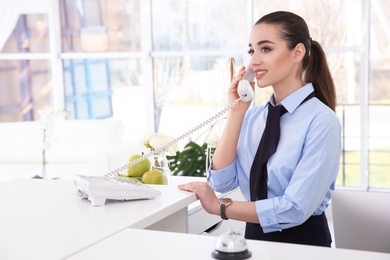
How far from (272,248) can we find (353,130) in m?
4.25

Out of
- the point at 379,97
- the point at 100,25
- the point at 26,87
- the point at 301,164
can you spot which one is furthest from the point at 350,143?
the point at 301,164

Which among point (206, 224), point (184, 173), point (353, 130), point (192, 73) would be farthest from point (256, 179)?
point (192, 73)

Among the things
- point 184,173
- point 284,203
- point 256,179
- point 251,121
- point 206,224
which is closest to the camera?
point 284,203

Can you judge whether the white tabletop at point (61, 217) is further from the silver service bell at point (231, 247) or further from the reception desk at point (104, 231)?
the silver service bell at point (231, 247)

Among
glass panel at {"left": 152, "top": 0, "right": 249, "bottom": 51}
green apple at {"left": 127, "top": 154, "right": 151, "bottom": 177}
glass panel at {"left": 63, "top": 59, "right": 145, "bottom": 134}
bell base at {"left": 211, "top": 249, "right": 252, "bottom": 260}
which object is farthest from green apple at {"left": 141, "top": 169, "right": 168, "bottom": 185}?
glass panel at {"left": 63, "top": 59, "right": 145, "bottom": 134}

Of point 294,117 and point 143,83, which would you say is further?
point 143,83

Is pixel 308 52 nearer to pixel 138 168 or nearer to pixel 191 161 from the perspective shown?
pixel 138 168

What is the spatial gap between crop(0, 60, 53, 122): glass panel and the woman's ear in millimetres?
5061

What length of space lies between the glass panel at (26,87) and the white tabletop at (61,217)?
181 inches

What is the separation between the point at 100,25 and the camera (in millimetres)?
6848

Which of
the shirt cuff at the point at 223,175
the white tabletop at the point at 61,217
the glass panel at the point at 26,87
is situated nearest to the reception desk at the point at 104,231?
the white tabletop at the point at 61,217

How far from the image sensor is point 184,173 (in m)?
4.63

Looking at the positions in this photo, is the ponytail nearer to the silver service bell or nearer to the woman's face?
the woman's face

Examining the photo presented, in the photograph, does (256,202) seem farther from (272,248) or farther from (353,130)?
(353,130)
